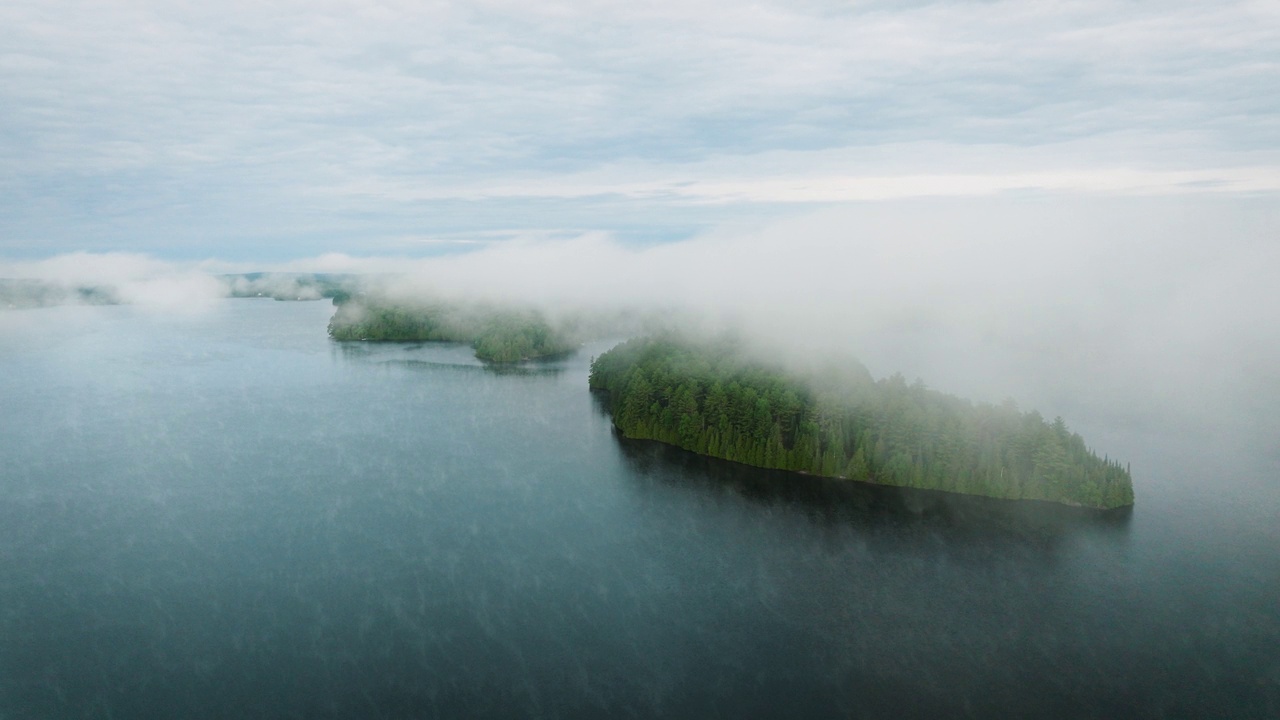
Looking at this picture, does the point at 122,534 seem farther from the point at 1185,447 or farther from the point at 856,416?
the point at 1185,447

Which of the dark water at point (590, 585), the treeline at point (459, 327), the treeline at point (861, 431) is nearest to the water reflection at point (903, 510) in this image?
the dark water at point (590, 585)

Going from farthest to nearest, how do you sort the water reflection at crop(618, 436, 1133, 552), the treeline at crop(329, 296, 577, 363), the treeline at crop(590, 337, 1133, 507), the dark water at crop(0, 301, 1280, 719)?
the treeline at crop(329, 296, 577, 363)
the treeline at crop(590, 337, 1133, 507)
the water reflection at crop(618, 436, 1133, 552)
the dark water at crop(0, 301, 1280, 719)

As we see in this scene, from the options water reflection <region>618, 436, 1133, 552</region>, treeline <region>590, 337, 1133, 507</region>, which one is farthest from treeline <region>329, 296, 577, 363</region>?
water reflection <region>618, 436, 1133, 552</region>

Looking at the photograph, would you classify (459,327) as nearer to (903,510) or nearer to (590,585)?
(903,510)

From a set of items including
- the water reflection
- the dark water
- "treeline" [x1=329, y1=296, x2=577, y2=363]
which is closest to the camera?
the dark water

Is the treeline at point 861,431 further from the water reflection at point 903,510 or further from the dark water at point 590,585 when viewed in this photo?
the dark water at point 590,585

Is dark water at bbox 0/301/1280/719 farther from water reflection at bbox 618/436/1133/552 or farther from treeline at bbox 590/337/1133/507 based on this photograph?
treeline at bbox 590/337/1133/507

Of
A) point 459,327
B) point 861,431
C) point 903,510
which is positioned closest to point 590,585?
Result: point 903,510
